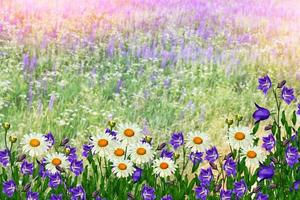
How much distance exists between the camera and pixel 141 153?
3.37m

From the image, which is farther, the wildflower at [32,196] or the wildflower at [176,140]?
the wildflower at [176,140]

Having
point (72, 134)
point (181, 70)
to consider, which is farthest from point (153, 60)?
point (72, 134)

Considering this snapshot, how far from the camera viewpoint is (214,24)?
22.4 feet

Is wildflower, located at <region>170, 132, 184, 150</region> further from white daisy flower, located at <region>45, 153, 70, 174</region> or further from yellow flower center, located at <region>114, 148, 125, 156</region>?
white daisy flower, located at <region>45, 153, 70, 174</region>

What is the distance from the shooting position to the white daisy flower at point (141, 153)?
11.0 feet

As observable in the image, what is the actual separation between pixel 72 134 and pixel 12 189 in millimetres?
1921

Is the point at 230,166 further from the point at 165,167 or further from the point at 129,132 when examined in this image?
the point at 129,132

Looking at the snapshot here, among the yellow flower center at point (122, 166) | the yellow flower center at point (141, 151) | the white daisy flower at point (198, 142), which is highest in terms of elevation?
the white daisy flower at point (198, 142)

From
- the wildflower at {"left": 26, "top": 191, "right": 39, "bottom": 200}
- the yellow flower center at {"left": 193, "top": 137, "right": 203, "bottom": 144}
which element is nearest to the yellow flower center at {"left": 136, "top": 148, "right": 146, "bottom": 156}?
the yellow flower center at {"left": 193, "top": 137, "right": 203, "bottom": 144}

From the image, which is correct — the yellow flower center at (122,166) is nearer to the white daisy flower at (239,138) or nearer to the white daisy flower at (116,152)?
the white daisy flower at (116,152)

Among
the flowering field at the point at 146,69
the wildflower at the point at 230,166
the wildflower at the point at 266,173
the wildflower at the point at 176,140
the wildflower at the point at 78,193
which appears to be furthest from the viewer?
the flowering field at the point at 146,69

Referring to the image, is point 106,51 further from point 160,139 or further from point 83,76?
point 160,139

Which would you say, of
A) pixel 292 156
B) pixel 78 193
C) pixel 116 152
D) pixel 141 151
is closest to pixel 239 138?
pixel 292 156

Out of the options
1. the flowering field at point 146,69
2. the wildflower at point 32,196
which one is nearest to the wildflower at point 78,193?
the wildflower at point 32,196
